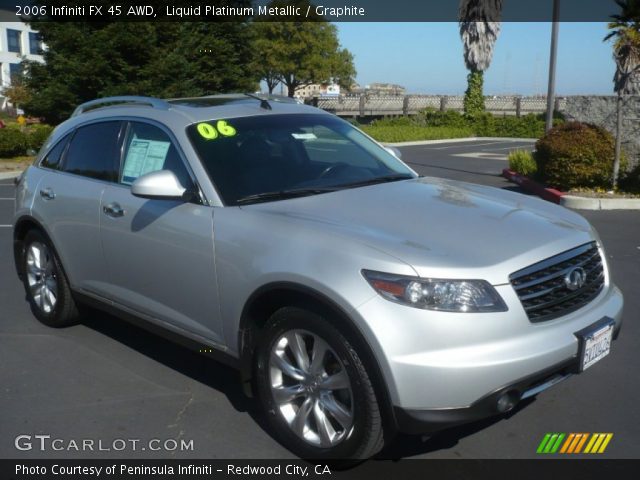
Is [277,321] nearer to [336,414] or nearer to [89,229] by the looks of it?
[336,414]

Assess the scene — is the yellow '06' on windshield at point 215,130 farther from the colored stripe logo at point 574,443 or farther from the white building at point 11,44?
the white building at point 11,44

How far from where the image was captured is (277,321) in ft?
11.5

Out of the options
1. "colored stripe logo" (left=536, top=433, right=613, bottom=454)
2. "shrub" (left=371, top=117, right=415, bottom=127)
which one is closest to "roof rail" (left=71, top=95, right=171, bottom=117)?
"colored stripe logo" (left=536, top=433, right=613, bottom=454)

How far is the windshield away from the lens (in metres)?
4.12

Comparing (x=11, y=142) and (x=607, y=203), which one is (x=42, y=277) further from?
(x=11, y=142)

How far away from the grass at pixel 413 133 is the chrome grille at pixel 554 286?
28059 mm

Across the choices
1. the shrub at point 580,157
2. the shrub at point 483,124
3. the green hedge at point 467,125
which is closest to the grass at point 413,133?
the green hedge at point 467,125

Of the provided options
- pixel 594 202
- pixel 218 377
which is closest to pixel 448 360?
pixel 218 377

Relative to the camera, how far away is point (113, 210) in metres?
4.58

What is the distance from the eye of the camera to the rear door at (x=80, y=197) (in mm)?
4832

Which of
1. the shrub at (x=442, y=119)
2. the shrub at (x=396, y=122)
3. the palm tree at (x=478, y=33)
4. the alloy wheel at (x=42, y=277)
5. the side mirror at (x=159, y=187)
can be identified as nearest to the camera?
the side mirror at (x=159, y=187)

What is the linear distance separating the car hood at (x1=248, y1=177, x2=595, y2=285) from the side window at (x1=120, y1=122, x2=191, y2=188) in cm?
77

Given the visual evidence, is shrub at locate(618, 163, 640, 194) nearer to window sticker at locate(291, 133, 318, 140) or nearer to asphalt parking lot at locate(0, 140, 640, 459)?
asphalt parking lot at locate(0, 140, 640, 459)

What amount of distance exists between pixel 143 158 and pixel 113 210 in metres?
0.39
